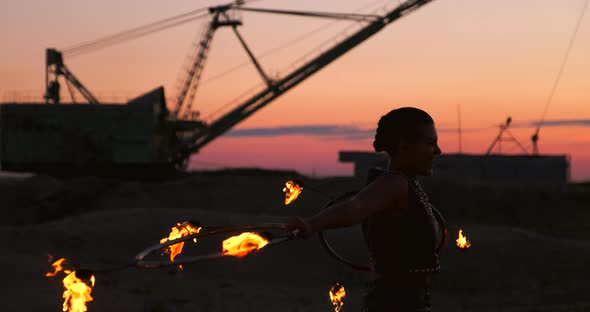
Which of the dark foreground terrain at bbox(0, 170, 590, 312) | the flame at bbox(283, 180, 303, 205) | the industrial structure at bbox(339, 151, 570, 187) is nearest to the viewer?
the flame at bbox(283, 180, 303, 205)

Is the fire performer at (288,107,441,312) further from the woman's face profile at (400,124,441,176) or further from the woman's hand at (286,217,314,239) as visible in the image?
the woman's hand at (286,217,314,239)

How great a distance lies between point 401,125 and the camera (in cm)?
371

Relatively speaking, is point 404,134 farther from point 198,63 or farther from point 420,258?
point 198,63

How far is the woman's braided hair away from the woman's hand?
36.3 inches

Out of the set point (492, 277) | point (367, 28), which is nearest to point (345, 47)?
point (367, 28)

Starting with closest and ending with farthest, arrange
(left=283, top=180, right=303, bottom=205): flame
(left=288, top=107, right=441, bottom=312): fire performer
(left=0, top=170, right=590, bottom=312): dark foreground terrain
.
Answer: (left=288, top=107, right=441, bottom=312): fire performer, (left=283, top=180, right=303, bottom=205): flame, (left=0, top=170, right=590, bottom=312): dark foreground terrain

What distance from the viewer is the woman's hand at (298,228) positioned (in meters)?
3.01

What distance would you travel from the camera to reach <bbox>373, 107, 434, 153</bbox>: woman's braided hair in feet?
12.1

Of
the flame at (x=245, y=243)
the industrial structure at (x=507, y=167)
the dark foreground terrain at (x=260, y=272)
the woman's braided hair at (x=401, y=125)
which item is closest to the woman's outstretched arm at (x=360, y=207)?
the flame at (x=245, y=243)

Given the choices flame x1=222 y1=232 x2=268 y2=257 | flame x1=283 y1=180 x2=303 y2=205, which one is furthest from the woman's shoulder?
flame x1=283 y1=180 x2=303 y2=205

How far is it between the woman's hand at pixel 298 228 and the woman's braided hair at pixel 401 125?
0.92 meters

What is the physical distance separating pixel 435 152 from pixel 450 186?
1441 inches

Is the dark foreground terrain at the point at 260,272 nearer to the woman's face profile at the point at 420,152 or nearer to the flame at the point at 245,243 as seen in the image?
the woman's face profile at the point at 420,152

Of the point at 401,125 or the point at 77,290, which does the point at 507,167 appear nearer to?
the point at 401,125
